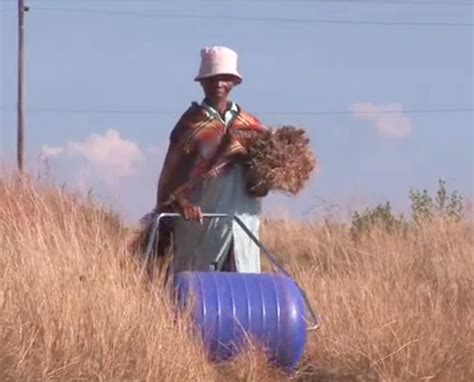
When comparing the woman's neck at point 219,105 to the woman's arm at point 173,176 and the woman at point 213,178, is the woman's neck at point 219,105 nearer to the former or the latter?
the woman at point 213,178

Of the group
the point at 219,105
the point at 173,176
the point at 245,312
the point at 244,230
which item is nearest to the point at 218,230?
the point at 244,230

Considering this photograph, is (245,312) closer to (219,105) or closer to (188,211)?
(188,211)

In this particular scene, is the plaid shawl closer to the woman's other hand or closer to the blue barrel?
the woman's other hand

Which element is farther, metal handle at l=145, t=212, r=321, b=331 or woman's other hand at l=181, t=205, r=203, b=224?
woman's other hand at l=181, t=205, r=203, b=224

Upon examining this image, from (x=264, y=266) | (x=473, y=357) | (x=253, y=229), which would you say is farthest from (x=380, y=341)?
(x=264, y=266)

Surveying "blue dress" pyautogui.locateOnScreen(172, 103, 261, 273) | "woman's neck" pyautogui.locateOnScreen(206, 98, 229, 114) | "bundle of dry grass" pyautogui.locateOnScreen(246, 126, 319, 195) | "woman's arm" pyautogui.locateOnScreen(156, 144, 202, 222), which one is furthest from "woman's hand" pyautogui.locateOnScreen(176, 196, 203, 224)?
"woman's neck" pyautogui.locateOnScreen(206, 98, 229, 114)

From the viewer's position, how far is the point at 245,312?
7.97m

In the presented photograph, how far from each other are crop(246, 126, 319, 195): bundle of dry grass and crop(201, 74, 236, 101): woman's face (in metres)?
0.40

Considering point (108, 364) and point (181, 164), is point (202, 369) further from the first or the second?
point (181, 164)

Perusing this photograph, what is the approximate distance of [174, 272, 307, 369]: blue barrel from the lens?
25.9ft

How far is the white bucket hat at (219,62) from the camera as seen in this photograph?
893cm

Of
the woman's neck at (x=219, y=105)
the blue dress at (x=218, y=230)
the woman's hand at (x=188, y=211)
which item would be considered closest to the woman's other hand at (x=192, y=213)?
the woman's hand at (x=188, y=211)

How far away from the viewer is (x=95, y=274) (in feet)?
25.5

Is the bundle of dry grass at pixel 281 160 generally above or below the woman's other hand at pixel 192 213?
above
